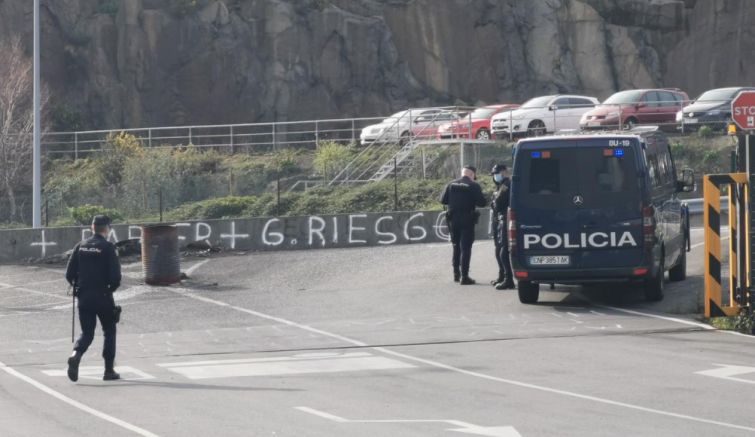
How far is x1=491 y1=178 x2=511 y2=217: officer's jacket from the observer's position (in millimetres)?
16625

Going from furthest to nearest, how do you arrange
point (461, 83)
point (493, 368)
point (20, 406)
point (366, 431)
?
point (461, 83) → point (493, 368) → point (20, 406) → point (366, 431)

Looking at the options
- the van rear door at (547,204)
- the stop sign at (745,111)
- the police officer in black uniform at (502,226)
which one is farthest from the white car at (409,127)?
the van rear door at (547,204)

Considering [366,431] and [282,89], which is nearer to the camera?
[366,431]

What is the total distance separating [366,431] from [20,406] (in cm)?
328

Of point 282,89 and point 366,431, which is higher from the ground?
point 282,89

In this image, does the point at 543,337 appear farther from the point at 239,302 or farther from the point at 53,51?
the point at 53,51

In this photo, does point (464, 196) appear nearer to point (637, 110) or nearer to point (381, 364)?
point (381, 364)

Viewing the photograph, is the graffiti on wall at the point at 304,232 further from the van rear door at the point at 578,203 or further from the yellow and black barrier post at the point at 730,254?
the yellow and black barrier post at the point at 730,254

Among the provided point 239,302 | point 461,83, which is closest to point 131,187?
point 239,302

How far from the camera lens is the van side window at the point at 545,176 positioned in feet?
49.9

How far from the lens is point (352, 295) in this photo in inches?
698

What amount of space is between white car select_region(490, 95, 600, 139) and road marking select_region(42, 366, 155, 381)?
25.9 m

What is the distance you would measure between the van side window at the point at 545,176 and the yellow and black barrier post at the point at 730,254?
2037 millimetres

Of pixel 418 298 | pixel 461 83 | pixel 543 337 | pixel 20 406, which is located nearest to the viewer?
pixel 20 406
